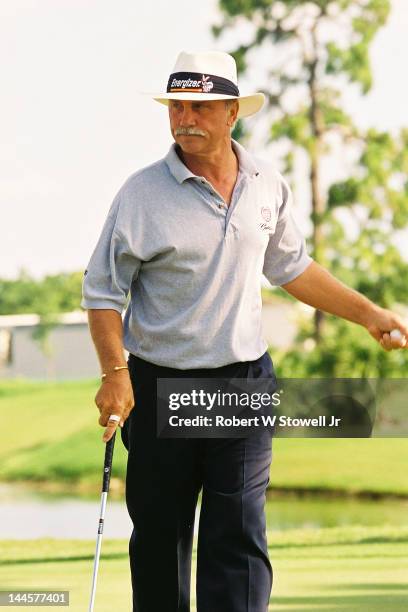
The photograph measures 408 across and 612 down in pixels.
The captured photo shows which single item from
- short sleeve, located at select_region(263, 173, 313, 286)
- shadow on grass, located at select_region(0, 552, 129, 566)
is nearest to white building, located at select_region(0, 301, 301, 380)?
shadow on grass, located at select_region(0, 552, 129, 566)

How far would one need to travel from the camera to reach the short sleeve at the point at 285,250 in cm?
430

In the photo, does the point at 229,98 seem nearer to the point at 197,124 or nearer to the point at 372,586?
the point at 197,124

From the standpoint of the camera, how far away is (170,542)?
13.5ft

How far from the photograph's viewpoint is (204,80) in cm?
400

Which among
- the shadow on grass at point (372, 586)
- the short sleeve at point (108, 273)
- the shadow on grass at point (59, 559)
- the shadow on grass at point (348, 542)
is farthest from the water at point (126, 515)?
the short sleeve at point (108, 273)

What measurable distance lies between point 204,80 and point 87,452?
80.6ft

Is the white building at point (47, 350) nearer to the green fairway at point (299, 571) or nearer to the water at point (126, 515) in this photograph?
the water at point (126, 515)

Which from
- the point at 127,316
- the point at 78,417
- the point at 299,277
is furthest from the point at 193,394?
the point at 78,417

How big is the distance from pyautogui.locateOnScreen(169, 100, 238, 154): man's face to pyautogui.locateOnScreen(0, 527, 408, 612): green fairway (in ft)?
7.24

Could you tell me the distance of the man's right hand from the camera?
3.87m

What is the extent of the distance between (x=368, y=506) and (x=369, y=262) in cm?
310

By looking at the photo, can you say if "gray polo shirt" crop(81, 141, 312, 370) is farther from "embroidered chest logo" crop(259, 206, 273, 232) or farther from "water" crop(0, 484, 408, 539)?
"water" crop(0, 484, 408, 539)

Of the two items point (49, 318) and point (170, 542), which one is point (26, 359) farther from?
point (170, 542)

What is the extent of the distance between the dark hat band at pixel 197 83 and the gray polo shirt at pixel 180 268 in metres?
0.19
